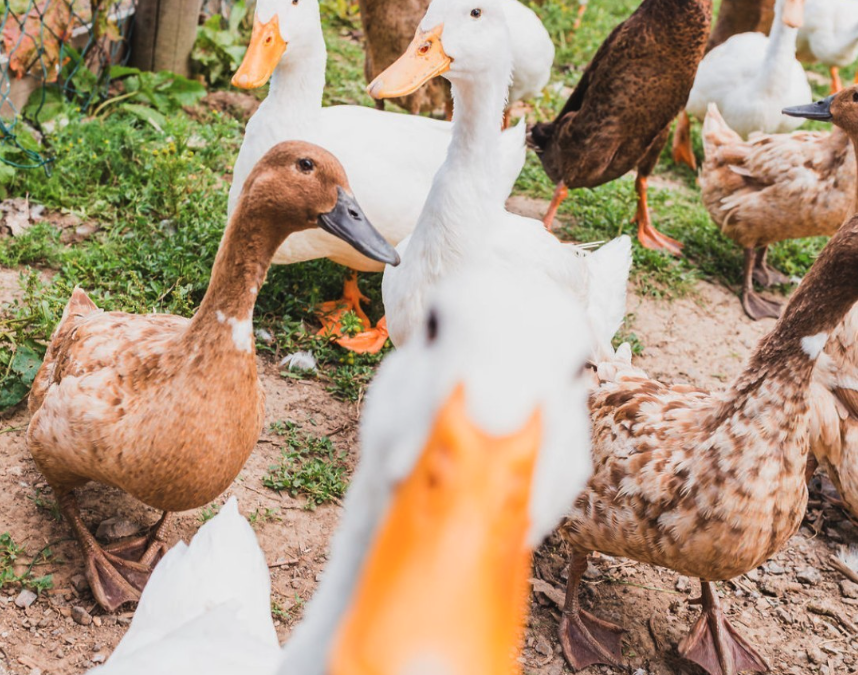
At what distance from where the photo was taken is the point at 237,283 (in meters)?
2.66

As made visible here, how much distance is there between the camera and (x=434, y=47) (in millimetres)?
3160

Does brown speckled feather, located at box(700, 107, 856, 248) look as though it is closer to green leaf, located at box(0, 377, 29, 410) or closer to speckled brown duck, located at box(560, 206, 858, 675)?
speckled brown duck, located at box(560, 206, 858, 675)

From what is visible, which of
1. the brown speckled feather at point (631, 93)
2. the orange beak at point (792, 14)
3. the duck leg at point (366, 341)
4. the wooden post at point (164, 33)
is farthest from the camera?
the orange beak at point (792, 14)

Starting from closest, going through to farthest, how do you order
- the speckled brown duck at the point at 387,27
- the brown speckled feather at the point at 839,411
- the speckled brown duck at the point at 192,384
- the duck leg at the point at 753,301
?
the speckled brown duck at the point at 192,384, the brown speckled feather at the point at 839,411, the duck leg at the point at 753,301, the speckled brown duck at the point at 387,27

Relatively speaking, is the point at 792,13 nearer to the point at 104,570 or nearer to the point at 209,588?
the point at 104,570

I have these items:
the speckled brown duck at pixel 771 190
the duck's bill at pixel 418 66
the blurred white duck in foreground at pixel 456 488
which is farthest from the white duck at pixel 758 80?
the blurred white duck in foreground at pixel 456 488

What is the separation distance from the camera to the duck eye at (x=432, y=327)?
3.20ft

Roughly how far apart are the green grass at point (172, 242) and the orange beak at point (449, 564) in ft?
9.56

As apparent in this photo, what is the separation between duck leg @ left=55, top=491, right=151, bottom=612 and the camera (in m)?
2.79

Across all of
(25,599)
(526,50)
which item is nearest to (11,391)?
(25,599)

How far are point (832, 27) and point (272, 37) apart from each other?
627 cm

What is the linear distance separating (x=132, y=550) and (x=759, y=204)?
402 centimetres

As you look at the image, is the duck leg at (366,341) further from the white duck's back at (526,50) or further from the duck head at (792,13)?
the duck head at (792,13)

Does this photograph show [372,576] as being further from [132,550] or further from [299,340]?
[299,340]
